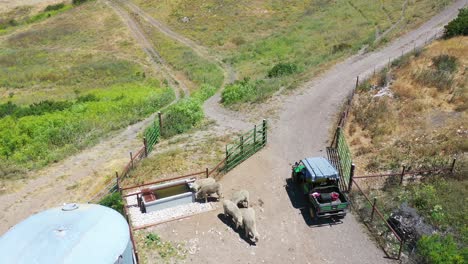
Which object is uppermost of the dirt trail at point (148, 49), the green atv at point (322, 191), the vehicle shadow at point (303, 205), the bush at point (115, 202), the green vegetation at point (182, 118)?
the green atv at point (322, 191)

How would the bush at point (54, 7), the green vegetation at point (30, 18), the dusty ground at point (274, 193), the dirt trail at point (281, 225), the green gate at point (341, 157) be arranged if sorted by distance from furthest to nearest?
the bush at point (54, 7)
the green vegetation at point (30, 18)
the green gate at point (341, 157)
the dusty ground at point (274, 193)
the dirt trail at point (281, 225)

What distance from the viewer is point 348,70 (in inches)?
1438

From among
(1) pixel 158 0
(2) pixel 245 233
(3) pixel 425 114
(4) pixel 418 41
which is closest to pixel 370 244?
(2) pixel 245 233

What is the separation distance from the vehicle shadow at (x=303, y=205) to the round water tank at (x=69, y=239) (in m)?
8.27

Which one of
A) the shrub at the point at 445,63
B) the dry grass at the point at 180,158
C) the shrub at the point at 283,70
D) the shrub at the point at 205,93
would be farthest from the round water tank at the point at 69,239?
the shrub at the point at 283,70

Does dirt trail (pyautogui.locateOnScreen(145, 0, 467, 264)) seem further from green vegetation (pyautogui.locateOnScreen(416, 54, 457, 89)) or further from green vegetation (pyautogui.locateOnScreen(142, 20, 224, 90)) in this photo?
green vegetation (pyautogui.locateOnScreen(142, 20, 224, 90))

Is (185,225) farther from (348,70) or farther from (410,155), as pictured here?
(348,70)

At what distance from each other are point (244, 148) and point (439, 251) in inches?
455

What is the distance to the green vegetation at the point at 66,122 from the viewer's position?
93.9ft

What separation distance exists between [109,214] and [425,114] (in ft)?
63.4

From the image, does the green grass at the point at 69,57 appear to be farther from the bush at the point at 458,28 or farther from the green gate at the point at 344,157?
the green gate at the point at 344,157

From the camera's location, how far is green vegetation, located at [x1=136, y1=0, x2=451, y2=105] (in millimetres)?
40062

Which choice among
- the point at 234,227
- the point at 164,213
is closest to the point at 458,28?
the point at 234,227

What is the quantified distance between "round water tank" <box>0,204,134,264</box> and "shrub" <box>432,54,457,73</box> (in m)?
24.4
